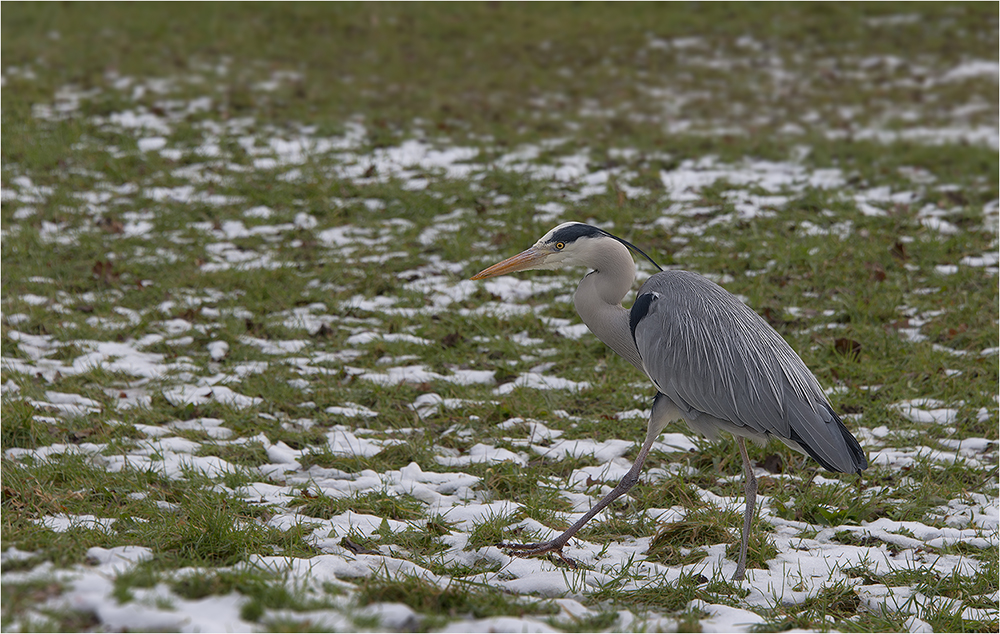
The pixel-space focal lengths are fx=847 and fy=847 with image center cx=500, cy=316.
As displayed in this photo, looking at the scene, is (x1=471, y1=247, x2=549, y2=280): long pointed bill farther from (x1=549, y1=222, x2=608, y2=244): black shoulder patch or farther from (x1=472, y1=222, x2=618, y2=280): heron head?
(x1=549, y1=222, x2=608, y2=244): black shoulder patch

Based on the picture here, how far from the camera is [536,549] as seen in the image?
3.96 meters

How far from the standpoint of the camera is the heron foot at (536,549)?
12.9 feet

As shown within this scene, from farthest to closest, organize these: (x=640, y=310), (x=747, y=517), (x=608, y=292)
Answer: (x=608, y=292)
(x=640, y=310)
(x=747, y=517)

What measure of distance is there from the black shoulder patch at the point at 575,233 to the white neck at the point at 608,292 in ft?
0.19

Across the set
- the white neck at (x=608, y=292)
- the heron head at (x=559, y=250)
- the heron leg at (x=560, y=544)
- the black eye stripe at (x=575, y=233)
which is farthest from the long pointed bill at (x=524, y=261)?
the heron leg at (x=560, y=544)

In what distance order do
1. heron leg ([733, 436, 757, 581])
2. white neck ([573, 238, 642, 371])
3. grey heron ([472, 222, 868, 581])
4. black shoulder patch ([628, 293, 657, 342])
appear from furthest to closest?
white neck ([573, 238, 642, 371]) → black shoulder patch ([628, 293, 657, 342]) → grey heron ([472, 222, 868, 581]) → heron leg ([733, 436, 757, 581])

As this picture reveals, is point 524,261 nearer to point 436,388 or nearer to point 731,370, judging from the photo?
point 731,370

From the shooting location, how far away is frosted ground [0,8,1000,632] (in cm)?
350

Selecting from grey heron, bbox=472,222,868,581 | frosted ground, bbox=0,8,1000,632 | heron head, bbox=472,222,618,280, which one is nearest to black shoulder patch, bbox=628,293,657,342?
grey heron, bbox=472,222,868,581

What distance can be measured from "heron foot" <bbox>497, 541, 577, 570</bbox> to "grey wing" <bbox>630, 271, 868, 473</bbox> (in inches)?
35.7

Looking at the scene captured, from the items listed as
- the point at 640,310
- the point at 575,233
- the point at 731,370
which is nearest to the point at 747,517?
the point at 731,370

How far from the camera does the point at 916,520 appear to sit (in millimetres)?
4473

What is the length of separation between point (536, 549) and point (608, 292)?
1363 mm

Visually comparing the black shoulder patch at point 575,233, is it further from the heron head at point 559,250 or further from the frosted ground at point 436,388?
the frosted ground at point 436,388
